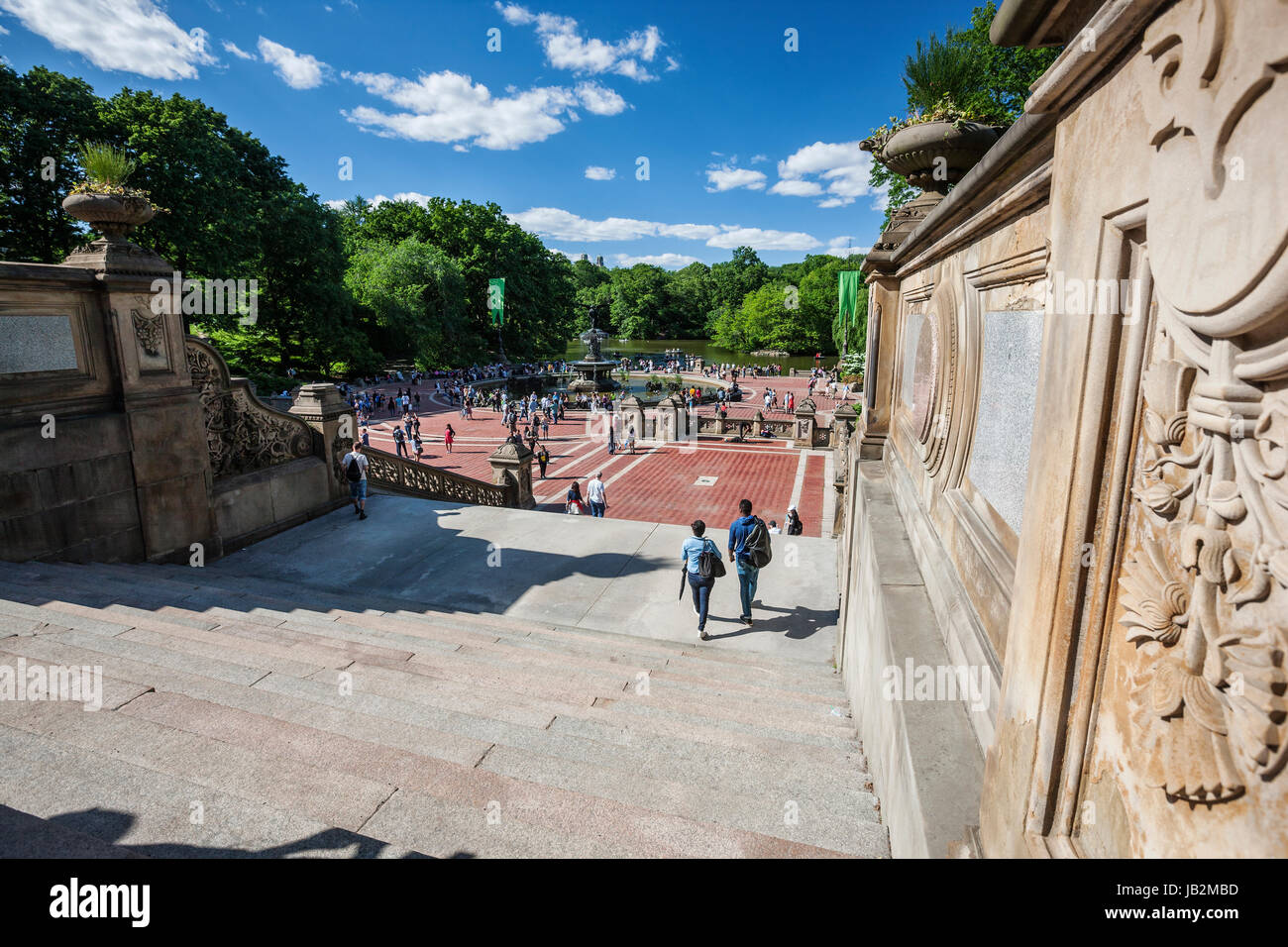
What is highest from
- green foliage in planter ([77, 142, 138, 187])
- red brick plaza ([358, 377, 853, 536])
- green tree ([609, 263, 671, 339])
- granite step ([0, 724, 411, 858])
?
green tree ([609, 263, 671, 339])

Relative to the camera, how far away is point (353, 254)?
53.3m

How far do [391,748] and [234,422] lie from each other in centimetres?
828

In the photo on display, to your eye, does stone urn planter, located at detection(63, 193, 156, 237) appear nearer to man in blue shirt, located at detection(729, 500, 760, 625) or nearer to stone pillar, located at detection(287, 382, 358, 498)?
stone pillar, located at detection(287, 382, 358, 498)

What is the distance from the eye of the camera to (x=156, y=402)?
8031mm

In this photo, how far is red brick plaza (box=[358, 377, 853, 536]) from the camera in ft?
57.5

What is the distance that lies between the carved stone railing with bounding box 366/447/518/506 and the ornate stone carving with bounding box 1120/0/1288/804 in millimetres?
12882

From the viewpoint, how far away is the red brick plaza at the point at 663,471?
57.5ft

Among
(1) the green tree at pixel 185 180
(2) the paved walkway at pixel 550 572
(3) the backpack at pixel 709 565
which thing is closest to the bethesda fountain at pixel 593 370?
(1) the green tree at pixel 185 180

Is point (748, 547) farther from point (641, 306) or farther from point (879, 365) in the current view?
point (641, 306)

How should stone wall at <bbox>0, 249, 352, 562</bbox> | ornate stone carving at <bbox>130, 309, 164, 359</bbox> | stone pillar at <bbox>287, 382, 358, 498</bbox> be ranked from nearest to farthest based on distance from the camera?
stone wall at <bbox>0, 249, 352, 562</bbox>
ornate stone carving at <bbox>130, 309, 164, 359</bbox>
stone pillar at <bbox>287, 382, 358, 498</bbox>

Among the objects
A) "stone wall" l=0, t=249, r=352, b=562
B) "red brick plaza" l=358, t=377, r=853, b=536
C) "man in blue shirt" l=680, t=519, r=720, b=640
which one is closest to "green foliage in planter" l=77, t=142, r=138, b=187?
"stone wall" l=0, t=249, r=352, b=562

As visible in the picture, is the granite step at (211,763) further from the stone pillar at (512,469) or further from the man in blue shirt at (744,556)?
the stone pillar at (512,469)
